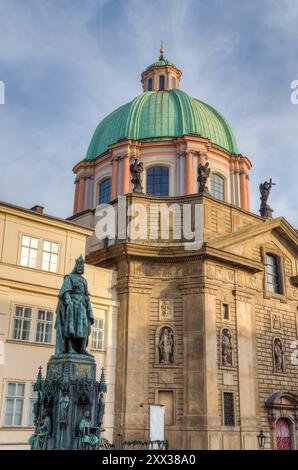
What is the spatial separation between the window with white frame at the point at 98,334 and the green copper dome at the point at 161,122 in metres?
14.5

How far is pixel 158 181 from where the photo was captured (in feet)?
115

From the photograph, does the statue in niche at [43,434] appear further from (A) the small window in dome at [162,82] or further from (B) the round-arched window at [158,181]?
(A) the small window in dome at [162,82]

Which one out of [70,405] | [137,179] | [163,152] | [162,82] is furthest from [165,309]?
[162,82]

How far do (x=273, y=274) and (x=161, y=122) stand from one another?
1289 centimetres

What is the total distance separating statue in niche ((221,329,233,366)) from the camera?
26844 mm

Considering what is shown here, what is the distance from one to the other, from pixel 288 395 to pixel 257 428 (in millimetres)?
2952

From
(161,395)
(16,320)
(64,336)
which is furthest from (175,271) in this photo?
(64,336)

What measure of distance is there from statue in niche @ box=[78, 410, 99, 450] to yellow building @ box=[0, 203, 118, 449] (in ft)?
32.6

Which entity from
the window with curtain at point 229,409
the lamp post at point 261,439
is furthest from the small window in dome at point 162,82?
the lamp post at point 261,439

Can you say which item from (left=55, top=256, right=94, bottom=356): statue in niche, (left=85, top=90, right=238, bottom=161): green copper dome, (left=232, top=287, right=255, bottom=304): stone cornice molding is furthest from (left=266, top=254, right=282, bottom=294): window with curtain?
(left=55, top=256, right=94, bottom=356): statue in niche

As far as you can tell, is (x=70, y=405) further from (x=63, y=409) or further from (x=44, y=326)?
(x=44, y=326)

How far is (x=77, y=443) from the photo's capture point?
1276 cm

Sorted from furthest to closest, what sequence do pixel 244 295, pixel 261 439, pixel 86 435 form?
pixel 244 295, pixel 261 439, pixel 86 435
